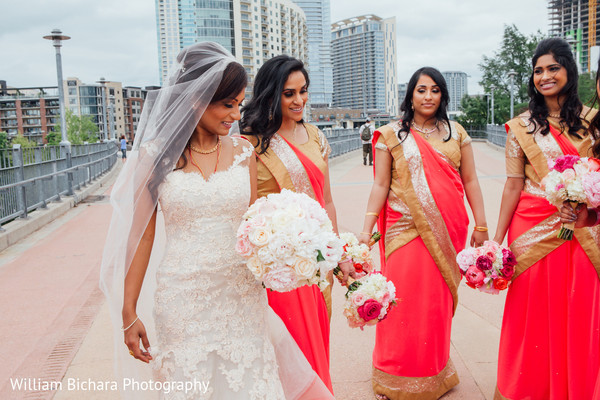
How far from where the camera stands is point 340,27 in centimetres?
11362

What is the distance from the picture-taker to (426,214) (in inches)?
141

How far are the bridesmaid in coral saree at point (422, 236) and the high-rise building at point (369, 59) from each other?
320ft

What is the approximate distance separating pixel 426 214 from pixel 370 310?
42.3 inches

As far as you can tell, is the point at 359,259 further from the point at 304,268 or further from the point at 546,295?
the point at 546,295

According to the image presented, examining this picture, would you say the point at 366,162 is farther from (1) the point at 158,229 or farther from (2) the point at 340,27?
(2) the point at 340,27

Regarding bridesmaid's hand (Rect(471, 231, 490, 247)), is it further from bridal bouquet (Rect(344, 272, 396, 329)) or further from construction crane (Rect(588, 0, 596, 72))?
construction crane (Rect(588, 0, 596, 72))

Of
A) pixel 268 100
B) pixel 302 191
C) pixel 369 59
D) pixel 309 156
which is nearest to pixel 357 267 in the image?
pixel 302 191

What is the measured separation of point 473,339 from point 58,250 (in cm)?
656

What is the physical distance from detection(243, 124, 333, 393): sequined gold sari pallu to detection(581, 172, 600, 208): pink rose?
1353mm

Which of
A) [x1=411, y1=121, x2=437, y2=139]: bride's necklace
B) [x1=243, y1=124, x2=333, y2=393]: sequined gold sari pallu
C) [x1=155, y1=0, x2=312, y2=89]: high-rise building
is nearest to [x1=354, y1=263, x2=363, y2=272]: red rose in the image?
[x1=243, y1=124, x2=333, y2=393]: sequined gold sari pallu

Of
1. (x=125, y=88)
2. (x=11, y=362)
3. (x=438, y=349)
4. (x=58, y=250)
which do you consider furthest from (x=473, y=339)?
(x=125, y=88)

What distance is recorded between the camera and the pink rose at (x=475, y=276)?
127 inches

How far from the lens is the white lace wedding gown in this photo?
225cm

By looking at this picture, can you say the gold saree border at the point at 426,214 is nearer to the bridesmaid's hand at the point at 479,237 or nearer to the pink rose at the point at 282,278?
the bridesmaid's hand at the point at 479,237
